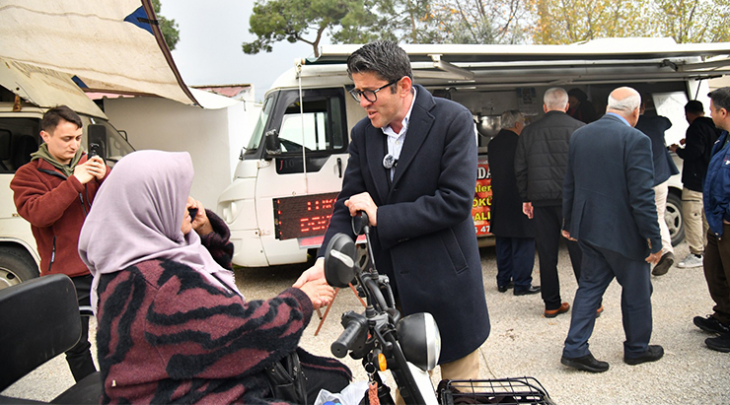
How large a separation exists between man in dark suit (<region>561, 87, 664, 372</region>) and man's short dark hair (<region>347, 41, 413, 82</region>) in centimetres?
222

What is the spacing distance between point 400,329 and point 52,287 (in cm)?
151

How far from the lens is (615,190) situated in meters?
3.71

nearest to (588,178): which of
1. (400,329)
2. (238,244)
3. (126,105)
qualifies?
(400,329)

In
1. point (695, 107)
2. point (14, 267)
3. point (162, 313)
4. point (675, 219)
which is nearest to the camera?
point (162, 313)

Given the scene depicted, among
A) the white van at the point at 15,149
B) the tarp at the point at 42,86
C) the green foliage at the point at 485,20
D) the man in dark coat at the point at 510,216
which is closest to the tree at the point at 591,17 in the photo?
the green foliage at the point at 485,20

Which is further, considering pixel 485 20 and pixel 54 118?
pixel 485 20

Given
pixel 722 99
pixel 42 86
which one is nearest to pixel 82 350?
pixel 42 86

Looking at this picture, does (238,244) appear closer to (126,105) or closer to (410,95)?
(410,95)

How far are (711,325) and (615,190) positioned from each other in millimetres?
1662

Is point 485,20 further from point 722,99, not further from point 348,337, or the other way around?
point 348,337

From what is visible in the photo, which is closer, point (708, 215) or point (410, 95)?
point (410, 95)

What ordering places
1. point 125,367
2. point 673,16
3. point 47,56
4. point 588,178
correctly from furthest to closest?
1. point 673,16
2. point 47,56
3. point 588,178
4. point 125,367

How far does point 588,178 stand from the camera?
384cm

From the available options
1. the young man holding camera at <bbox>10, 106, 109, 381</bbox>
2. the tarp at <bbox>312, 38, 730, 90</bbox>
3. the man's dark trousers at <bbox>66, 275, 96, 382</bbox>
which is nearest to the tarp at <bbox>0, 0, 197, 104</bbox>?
the tarp at <bbox>312, 38, 730, 90</bbox>
